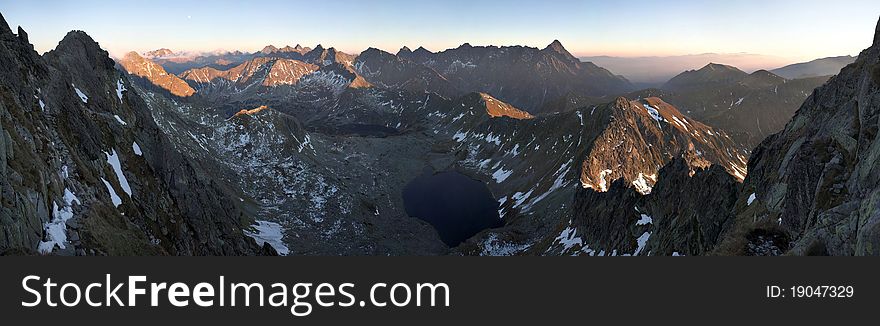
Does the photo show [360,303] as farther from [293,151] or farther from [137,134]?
[293,151]

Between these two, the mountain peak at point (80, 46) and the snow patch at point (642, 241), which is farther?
the mountain peak at point (80, 46)

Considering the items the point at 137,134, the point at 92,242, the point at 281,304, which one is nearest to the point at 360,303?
the point at 281,304

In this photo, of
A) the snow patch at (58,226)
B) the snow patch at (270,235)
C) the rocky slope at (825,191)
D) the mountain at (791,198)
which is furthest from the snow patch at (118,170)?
the rocky slope at (825,191)

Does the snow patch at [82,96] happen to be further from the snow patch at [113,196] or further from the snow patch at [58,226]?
the snow patch at [58,226]

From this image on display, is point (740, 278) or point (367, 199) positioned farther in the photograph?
point (367, 199)

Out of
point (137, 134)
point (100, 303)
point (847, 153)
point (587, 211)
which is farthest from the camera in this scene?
point (587, 211)

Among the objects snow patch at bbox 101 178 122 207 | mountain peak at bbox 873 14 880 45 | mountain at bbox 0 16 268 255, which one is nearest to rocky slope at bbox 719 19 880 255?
mountain peak at bbox 873 14 880 45

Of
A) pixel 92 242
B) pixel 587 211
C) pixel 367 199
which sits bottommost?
pixel 367 199

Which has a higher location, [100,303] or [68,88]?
[68,88]
